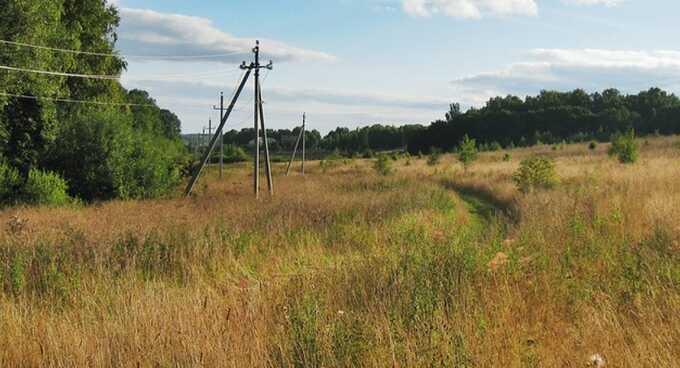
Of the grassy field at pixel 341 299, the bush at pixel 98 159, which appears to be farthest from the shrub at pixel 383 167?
the grassy field at pixel 341 299

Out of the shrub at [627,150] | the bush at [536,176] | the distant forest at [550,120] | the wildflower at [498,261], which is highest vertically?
the distant forest at [550,120]

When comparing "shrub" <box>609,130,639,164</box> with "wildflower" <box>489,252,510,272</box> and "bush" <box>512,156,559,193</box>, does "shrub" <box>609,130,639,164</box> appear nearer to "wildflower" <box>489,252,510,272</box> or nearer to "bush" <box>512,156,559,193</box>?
"bush" <box>512,156,559,193</box>

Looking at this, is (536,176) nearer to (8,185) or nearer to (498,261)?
(498,261)

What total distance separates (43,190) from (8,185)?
146cm

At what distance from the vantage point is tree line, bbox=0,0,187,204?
68.9 ft

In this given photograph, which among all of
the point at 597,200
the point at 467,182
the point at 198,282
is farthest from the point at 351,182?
the point at 198,282

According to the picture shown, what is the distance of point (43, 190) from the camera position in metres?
22.9

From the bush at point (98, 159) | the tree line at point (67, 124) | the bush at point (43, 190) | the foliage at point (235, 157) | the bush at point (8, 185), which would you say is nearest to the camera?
the tree line at point (67, 124)

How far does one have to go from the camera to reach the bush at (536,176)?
833 inches

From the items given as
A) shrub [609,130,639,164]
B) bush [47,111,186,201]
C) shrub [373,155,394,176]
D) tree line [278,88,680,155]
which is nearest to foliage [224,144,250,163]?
tree line [278,88,680,155]

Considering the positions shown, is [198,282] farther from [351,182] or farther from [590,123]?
[590,123]

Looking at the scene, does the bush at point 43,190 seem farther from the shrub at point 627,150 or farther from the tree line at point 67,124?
the shrub at point 627,150

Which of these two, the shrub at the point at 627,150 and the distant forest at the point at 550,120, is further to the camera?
the distant forest at the point at 550,120

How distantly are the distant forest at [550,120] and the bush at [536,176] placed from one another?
2359 inches
